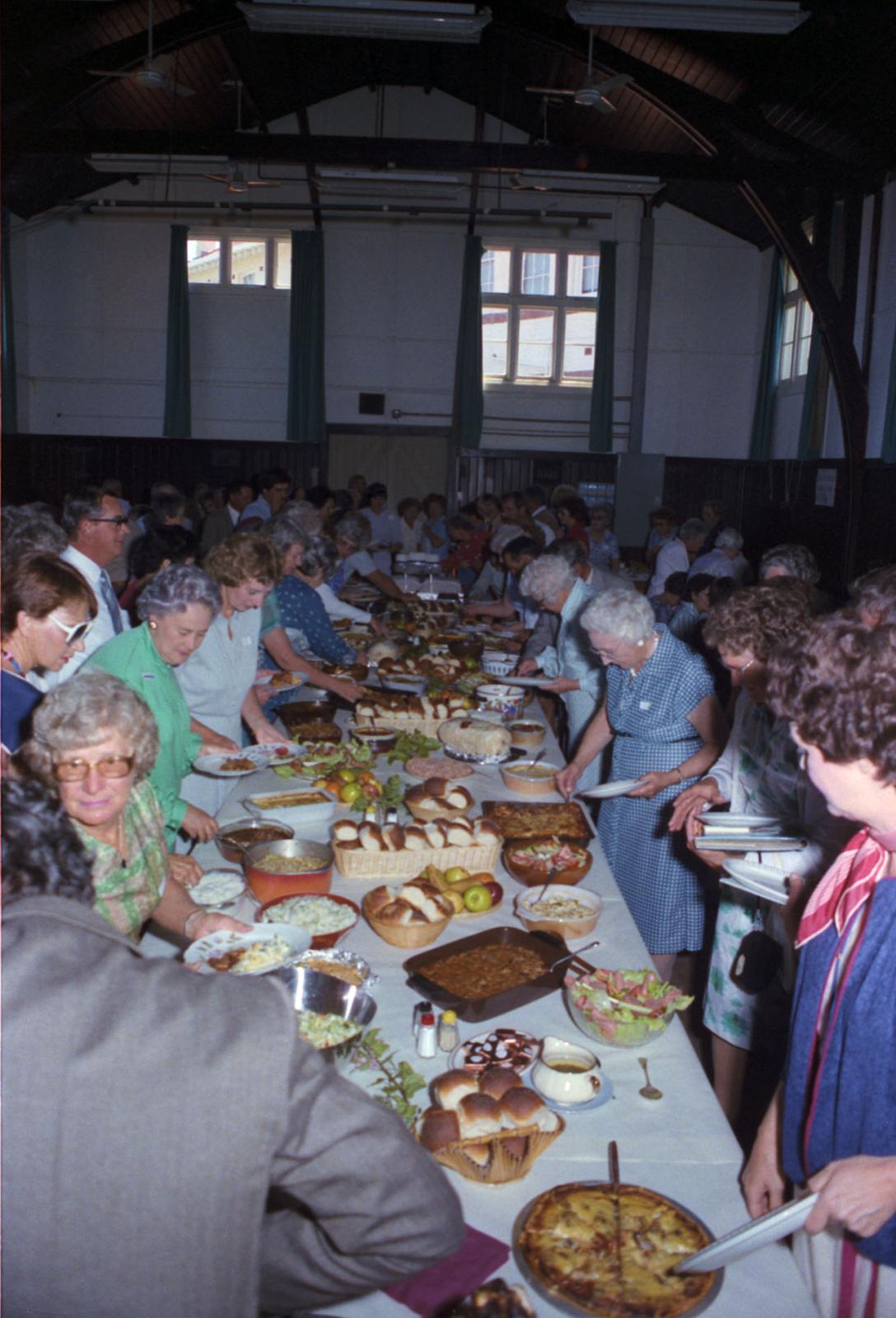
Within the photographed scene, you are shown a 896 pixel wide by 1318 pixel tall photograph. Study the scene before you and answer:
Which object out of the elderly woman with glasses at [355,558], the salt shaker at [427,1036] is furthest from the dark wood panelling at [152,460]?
the salt shaker at [427,1036]

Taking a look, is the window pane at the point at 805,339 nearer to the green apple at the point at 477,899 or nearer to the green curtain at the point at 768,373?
the green curtain at the point at 768,373

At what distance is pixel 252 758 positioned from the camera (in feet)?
12.5

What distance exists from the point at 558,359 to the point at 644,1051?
13.9 meters

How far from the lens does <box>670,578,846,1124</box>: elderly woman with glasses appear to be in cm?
277

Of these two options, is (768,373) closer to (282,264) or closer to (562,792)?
(282,264)

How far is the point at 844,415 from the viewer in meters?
10.2

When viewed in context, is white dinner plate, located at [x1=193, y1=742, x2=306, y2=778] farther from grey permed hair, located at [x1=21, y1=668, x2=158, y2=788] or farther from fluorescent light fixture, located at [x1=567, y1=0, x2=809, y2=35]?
fluorescent light fixture, located at [x1=567, y1=0, x2=809, y2=35]

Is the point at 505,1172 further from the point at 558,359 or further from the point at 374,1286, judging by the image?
the point at 558,359

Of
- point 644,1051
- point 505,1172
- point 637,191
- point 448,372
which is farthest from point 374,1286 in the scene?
point 448,372

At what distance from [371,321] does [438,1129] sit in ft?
46.9

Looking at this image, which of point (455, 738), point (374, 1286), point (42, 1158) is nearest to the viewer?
point (42, 1158)

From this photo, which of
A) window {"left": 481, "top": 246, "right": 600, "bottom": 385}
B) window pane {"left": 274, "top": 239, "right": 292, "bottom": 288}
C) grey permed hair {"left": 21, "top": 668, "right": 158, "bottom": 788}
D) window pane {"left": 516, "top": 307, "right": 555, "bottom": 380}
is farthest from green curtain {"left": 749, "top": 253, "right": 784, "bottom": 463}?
grey permed hair {"left": 21, "top": 668, "right": 158, "bottom": 788}

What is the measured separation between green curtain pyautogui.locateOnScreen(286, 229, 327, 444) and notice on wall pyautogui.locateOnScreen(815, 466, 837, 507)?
7.03 metres

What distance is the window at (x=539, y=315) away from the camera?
1473 centimetres
